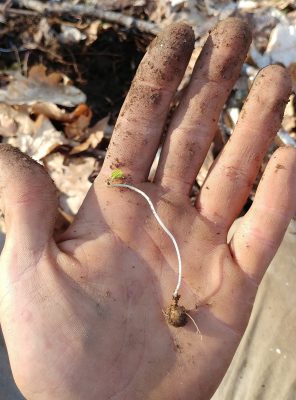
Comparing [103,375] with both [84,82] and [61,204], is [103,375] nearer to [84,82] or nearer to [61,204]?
[61,204]

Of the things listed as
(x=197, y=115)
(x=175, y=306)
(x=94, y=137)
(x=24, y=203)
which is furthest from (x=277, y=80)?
(x=94, y=137)

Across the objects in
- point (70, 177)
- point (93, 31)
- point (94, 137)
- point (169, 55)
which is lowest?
point (70, 177)

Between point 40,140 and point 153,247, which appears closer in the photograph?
point 153,247

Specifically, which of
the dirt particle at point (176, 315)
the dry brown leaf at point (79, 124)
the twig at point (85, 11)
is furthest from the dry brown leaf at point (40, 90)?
the dirt particle at point (176, 315)

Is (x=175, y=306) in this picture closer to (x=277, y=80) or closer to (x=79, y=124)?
(x=277, y=80)

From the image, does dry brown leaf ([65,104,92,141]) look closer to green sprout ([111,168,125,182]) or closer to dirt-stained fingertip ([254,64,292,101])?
green sprout ([111,168,125,182])

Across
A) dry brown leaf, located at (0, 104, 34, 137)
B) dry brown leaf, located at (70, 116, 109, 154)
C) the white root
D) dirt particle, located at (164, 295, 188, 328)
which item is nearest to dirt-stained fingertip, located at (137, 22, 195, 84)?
the white root
